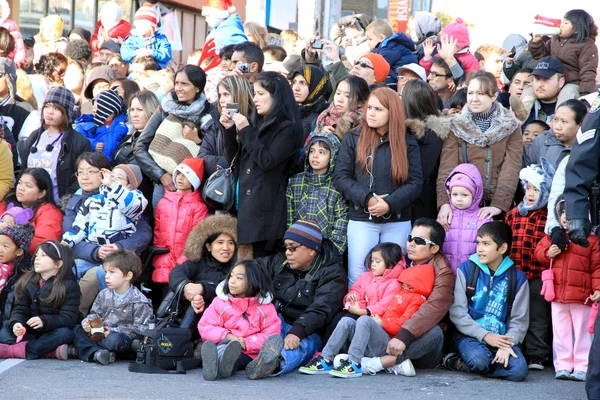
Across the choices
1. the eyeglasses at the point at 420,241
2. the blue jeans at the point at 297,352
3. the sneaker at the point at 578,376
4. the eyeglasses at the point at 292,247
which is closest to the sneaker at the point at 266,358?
the blue jeans at the point at 297,352

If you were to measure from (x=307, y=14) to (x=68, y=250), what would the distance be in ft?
30.1

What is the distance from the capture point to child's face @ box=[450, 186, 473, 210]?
7930 mm

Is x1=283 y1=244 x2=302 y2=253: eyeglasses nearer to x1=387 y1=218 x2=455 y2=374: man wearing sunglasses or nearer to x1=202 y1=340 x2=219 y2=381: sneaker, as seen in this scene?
x1=387 y1=218 x2=455 y2=374: man wearing sunglasses

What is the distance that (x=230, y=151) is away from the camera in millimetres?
8461

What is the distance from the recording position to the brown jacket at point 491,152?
820 cm

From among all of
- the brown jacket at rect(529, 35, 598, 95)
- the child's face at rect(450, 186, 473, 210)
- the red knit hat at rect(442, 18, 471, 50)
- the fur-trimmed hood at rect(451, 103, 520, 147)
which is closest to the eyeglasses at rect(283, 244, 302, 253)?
the child's face at rect(450, 186, 473, 210)

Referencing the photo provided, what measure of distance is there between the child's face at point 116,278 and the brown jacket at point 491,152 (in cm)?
278

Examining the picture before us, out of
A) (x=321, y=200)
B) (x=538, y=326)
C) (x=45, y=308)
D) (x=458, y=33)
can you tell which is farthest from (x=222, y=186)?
(x=458, y=33)

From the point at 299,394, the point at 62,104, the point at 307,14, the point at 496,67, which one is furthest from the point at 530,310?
the point at 307,14

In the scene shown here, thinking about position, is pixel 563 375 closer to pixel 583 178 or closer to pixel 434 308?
pixel 434 308

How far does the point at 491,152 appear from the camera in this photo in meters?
8.24

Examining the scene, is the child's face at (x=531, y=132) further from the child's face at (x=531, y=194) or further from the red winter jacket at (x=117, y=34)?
the red winter jacket at (x=117, y=34)

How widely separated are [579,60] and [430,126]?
9.42ft

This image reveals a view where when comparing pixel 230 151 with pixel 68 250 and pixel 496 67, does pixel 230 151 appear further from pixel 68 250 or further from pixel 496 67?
pixel 496 67
